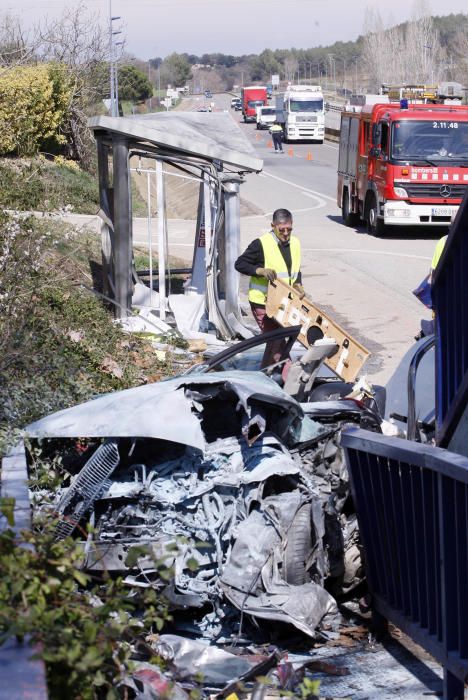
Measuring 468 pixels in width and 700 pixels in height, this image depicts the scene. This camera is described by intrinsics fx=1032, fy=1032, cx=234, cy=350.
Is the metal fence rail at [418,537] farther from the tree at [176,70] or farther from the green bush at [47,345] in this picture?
the tree at [176,70]

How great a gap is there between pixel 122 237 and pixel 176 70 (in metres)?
152

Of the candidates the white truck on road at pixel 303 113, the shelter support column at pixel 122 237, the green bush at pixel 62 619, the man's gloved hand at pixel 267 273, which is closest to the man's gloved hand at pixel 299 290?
the man's gloved hand at pixel 267 273

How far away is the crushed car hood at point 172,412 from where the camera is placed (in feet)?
15.8

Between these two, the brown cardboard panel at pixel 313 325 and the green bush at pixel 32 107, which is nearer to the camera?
the brown cardboard panel at pixel 313 325

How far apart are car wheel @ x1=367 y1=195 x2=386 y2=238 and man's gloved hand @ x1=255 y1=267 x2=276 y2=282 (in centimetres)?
1262

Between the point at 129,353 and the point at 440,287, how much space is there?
521cm

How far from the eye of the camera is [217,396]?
5.11 m

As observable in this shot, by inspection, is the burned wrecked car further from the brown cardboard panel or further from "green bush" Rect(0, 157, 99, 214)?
"green bush" Rect(0, 157, 99, 214)

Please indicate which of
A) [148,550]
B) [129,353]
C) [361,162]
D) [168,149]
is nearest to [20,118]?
[361,162]

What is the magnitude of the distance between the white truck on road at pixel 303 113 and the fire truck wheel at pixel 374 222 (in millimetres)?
33368

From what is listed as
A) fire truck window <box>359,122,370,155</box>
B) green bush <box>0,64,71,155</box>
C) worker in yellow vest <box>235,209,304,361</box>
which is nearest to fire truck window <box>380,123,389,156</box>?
fire truck window <box>359,122,370,155</box>

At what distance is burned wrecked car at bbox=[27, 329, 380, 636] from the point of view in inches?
183

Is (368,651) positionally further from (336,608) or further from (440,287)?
Answer: (440,287)

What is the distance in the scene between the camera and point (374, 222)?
21.7 m
